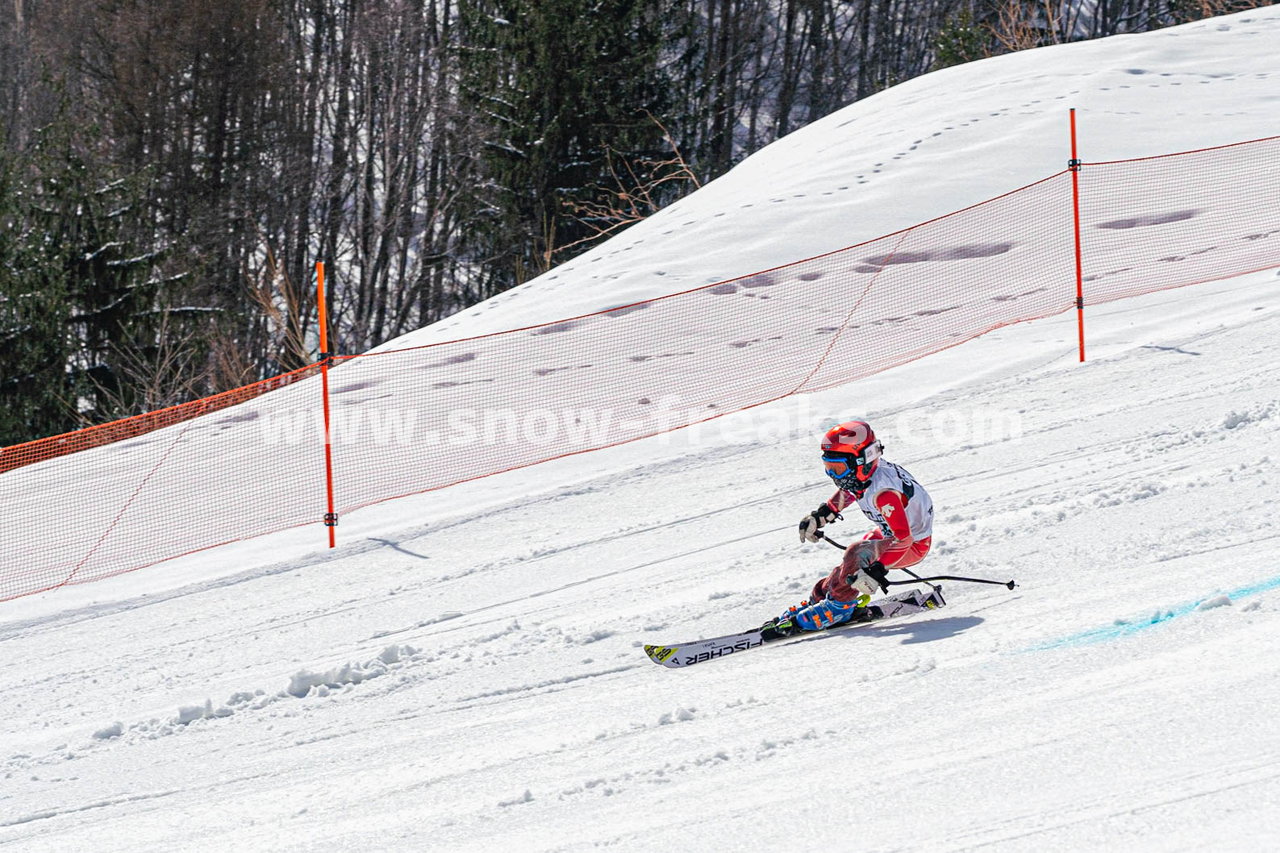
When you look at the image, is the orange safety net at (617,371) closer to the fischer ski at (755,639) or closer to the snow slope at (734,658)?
the snow slope at (734,658)

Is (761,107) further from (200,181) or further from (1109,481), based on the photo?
(1109,481)

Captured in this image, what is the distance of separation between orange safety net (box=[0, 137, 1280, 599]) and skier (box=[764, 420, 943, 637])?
16.7 feet

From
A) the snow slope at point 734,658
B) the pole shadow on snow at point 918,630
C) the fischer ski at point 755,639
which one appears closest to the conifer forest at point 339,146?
the snow slope at point 734,658

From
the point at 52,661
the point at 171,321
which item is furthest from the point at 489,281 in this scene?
the point at 52,661

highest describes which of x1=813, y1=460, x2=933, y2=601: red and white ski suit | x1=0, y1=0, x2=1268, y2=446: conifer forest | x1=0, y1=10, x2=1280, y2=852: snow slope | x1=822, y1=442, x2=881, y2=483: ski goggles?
x1=0, y1=0, x2=1268, y2=446: conifer forest

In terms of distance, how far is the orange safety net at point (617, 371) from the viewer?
11609 mm

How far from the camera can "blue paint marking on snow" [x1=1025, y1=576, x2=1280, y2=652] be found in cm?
Result: 588

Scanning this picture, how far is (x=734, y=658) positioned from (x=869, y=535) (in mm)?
994

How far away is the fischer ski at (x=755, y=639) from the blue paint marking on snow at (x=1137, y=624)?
3.30ft

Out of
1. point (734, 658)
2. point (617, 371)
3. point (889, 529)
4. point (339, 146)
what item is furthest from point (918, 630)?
point (339, 146)

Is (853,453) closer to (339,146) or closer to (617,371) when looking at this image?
(617,371)

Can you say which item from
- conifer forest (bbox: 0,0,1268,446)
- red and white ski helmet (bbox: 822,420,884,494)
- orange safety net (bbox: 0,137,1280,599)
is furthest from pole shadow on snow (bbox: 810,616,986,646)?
conifer forest (bbox: 0,0,1268,446)

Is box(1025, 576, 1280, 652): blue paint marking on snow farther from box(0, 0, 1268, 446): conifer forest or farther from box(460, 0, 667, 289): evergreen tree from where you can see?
box(460, 0, 667, 289): evergreen tree

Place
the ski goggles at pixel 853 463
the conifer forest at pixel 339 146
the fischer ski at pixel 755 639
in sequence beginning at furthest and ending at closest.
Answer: the conifer forest at pixel 339 146 → the ski goggles at pixel 853 463 → the fischer ski at pixel 755 639
